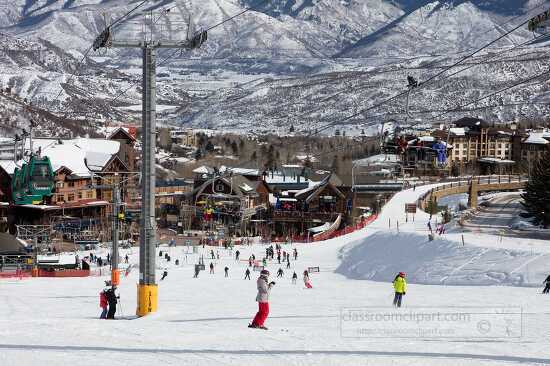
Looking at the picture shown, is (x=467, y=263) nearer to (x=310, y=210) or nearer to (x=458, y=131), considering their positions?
(x=310, y=210)

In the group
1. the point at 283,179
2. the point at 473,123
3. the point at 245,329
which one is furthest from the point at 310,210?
the point at 473,123

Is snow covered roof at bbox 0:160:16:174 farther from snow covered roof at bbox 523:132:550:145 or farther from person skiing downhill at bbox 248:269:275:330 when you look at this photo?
snow covered roof at bbox 523:132:550:145

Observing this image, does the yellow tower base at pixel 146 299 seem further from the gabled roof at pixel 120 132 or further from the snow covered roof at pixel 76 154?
the gabled roof at pixel 120 132

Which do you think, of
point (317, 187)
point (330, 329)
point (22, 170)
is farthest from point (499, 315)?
point (317, 187)

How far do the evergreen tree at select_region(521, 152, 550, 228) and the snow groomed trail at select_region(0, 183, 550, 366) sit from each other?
55.0ft

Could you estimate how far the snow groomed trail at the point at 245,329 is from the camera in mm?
12664

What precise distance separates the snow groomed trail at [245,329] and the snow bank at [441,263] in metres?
0.28

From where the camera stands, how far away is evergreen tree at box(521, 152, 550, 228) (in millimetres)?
47562

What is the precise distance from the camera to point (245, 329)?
50.8ft

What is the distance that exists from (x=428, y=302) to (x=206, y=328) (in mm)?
8693

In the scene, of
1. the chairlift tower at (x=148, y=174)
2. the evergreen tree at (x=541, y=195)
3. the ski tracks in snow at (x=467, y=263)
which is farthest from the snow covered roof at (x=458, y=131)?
the chairlift tower at (x=148, y=174)

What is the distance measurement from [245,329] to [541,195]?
35.8 meters

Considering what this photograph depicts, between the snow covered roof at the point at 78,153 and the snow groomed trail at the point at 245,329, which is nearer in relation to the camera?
the snow groomed trail at the point at 245,329

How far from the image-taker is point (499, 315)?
17688 mm
